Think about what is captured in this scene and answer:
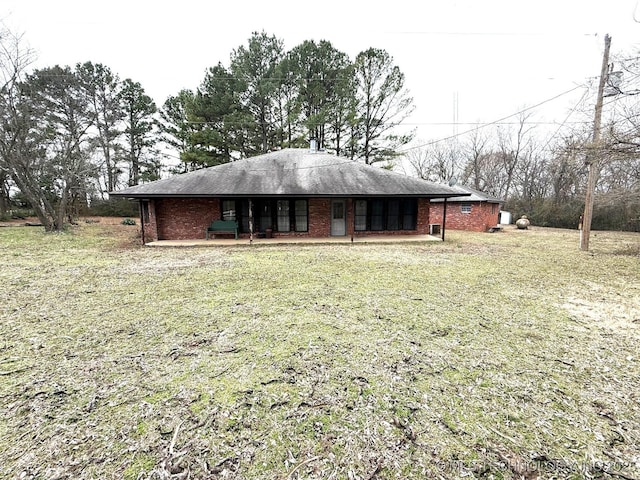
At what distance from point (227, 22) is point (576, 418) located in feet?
41.7

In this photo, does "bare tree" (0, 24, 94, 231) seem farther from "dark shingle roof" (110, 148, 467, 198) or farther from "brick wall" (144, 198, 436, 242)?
"dark shingle roof" (110, 148, 467, 198)

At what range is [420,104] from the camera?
19781 mm

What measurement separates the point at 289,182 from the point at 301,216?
1.53m

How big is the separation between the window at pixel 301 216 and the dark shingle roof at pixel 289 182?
34.9 inches

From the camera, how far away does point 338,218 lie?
12984 millimetres

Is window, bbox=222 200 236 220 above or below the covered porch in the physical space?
above

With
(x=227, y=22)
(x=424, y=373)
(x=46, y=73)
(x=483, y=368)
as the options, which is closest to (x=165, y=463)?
(x=424, y=373)

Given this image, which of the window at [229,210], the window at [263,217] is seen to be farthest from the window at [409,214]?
the window at [229,210]

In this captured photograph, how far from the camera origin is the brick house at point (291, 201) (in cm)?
1155

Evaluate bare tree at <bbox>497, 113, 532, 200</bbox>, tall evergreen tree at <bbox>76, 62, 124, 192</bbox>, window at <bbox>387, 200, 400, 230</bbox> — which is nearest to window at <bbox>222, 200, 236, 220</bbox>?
window at <bbox>387, 200, 400, 230</bbox>

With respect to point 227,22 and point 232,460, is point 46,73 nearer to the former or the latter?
point 227,22

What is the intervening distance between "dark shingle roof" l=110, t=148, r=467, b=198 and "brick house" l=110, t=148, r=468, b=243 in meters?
0.04

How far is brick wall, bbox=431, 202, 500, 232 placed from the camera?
17.5 meters

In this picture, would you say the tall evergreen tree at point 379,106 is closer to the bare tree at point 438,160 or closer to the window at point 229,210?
the bare tree at point 438,160
